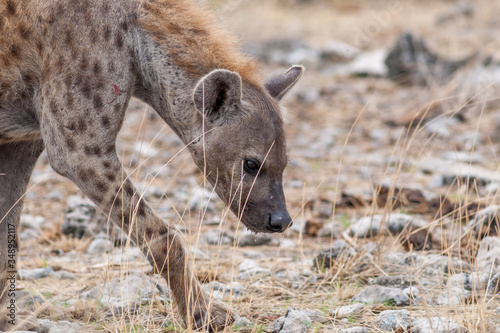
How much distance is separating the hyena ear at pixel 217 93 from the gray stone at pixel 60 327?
4.29 ft

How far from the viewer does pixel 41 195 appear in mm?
6926

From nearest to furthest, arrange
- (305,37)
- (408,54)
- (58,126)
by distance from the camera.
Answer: (58,126)
(408,54)
(305,37)

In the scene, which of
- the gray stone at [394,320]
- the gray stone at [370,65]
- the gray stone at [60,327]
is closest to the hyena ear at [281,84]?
the gray stone at [394,320]

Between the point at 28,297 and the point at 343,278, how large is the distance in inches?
75.4

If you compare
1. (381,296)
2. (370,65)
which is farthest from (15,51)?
(370,65)

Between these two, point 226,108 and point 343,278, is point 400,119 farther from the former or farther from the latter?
point 226,108

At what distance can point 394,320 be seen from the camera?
143 inches

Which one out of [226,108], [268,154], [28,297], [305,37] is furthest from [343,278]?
[305,37]

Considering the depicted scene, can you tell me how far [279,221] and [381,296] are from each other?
2.48 ft

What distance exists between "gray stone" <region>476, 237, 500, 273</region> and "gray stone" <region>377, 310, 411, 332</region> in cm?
82

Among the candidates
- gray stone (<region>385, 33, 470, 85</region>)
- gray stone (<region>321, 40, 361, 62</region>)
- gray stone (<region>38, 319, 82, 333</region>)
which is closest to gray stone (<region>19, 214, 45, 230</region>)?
gray stone (<region>38, 319, 82, 333</region>)

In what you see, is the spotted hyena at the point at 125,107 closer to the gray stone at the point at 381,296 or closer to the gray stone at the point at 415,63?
the gray stone at the point at 381,296

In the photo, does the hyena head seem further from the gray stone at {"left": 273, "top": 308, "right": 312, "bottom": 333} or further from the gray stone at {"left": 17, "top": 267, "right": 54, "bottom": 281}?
the gray stone at {"left": 17, "top": 267, "right": 54, "bottom": 281}

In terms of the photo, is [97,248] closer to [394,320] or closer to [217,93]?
[217,93]
